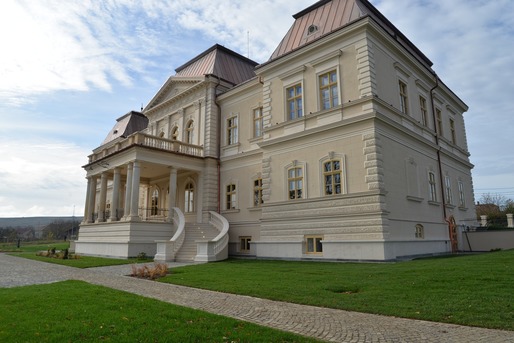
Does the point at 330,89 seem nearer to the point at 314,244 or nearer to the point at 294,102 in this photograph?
the point at 294,102

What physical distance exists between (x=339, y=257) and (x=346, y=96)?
25.1ft

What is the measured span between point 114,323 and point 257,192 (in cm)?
1768

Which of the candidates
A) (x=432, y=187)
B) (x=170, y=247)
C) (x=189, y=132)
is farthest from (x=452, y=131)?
(x=170, y=247)

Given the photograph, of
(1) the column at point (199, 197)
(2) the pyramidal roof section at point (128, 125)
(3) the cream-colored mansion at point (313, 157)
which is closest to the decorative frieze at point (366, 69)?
(3) the cream-colored mansion at point (313, 157)

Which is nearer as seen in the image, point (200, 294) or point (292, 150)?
point (200, 294)

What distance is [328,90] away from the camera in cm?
1900

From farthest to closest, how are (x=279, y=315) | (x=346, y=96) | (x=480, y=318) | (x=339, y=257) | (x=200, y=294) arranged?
(x=346, y=96) < (x=339, y=257) < (x=200, y=294) < (x=279, y=315) < (x=480, y=318)

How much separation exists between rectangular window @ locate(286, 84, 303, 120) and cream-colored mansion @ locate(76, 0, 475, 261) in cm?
6

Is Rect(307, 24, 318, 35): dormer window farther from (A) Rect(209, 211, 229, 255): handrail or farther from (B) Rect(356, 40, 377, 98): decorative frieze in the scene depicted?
(A) Rect(209, 211, 229, 255): handrail

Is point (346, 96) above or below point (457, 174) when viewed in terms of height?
above

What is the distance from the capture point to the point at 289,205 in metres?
19.5

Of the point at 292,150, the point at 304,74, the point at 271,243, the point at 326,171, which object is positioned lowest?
the point at 271,243

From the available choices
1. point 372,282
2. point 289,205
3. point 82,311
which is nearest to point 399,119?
point 289,205

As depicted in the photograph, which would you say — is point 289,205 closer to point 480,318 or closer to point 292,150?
point 292,150
